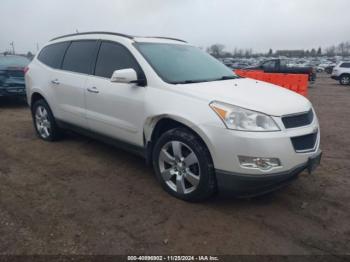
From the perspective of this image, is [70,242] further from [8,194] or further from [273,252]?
[273,252]

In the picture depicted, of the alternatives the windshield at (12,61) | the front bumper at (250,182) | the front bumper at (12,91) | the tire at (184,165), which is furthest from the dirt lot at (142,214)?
the windshield at (12,61)

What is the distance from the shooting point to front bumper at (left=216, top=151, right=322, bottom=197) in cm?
308

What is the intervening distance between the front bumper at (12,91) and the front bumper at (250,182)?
804 centimetres

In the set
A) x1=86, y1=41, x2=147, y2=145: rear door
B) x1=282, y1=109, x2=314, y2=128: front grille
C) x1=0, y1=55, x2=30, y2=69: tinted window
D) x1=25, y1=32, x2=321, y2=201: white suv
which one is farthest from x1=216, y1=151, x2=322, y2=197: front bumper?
x1=0, y1=55, x2=30, y2=69: tinted window

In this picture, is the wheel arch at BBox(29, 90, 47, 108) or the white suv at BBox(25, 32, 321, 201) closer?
the white suv at BBox(25, 32, 321, 201)

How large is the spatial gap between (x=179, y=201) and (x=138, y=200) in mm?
456

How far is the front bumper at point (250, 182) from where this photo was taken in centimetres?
308

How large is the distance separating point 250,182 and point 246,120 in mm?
587

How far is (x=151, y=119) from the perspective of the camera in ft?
12.2

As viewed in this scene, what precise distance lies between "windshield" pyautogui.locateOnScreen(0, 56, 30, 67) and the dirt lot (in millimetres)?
5745

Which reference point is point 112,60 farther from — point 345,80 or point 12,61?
point 345,80

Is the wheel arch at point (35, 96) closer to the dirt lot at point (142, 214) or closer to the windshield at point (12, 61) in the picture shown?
the dirt lot at point (142, 214)

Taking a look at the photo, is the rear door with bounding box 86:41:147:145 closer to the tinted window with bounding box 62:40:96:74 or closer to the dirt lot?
the tinted window with bounding box 62:40:96:74

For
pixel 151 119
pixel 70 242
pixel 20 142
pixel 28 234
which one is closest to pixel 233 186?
pixel 151 119
